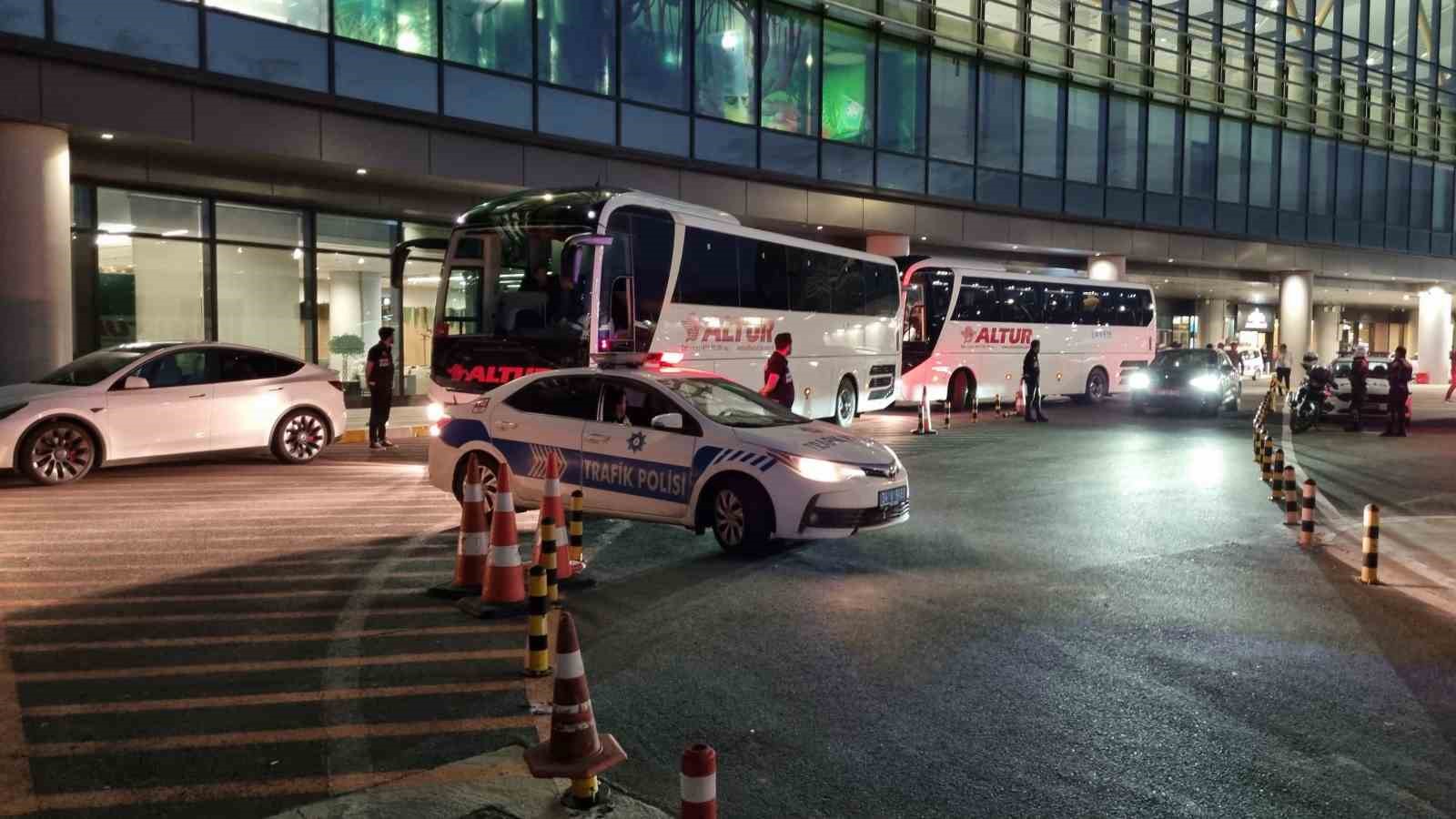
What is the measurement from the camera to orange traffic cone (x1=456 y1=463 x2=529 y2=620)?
293 inches

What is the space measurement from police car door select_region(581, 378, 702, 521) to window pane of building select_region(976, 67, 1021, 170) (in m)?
25.8

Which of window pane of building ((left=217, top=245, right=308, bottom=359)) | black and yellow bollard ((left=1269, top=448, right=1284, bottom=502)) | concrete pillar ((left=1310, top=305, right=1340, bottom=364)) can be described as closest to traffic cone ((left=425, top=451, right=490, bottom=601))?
black and yellow bollard ((left=1269, top=448, right=1284, bottom=502))

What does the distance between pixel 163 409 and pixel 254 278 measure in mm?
9225

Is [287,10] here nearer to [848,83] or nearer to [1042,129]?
[848,83]

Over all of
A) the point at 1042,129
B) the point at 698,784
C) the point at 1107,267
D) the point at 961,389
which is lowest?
the point at 698,784

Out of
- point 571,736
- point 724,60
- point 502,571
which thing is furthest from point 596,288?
point 724,60

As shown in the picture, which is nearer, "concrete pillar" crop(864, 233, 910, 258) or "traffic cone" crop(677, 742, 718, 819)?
"traffic cone" crop(677, 742, 718, 819)

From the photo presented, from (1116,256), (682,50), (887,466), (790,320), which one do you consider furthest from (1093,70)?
(887,466)

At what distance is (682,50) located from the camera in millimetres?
26266

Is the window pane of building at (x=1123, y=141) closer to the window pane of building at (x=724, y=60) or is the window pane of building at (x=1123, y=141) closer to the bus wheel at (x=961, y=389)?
the bus wheel at (x=961, y=389)

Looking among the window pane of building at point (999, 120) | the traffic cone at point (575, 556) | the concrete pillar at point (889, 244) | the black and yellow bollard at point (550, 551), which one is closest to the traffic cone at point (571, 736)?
the black and yellow bollard at point (550, 551)

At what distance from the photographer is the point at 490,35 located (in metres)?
22.7

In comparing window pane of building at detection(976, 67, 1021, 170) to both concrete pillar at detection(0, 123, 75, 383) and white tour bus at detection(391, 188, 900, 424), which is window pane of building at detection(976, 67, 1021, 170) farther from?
concrete pillar at detection(0, 123, 75, 383)

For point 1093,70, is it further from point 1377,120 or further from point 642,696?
point 642,696
